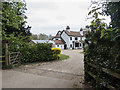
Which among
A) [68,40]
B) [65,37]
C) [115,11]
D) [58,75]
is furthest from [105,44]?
[65,37]

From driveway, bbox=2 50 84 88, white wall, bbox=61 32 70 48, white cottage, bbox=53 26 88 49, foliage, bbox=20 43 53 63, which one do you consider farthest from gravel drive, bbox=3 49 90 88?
white wall, bbox=61 32 70 48

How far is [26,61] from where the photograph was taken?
8438 millimetres

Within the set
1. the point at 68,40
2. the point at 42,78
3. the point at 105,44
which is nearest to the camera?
the point at 105,44

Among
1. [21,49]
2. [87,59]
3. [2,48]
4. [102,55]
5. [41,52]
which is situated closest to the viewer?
[102,55]

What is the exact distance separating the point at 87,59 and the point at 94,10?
232 centimetres

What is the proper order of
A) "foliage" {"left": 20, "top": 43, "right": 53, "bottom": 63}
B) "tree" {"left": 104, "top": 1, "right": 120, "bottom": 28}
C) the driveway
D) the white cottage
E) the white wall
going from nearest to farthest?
1. "tree" {"left": 104, "top": 1, "right": 120, "bottom": 28}
2. the driveway
3. "foliage" {"left": 20, "top": 43, "right": 53, "bottom": 63}
4. the white cottage
5. the white wall

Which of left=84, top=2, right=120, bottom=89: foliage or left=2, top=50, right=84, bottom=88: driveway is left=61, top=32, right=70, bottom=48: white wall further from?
left=84, top=2, right=120, bottom=89: foliage

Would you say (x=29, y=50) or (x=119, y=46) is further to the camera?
(x=29, y=50)

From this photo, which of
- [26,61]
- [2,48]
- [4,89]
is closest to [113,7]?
[4,89]

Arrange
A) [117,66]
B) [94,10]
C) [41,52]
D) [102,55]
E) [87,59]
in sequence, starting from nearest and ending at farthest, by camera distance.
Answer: [94,10], [117,66], [102,55], [87,59], [41,52]

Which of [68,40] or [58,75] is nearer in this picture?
[58,75]

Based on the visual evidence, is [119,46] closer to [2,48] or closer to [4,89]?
[4,89]

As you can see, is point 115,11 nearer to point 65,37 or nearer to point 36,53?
point 36,53

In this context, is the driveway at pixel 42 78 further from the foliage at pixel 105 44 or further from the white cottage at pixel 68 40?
the white cottage at pixel 68 40
